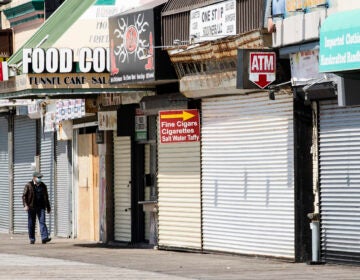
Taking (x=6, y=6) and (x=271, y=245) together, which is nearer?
(x=271, y=245)


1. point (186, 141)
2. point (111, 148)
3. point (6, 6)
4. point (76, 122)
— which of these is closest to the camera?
point (186, 141)

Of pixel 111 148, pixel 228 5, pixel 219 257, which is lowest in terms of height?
pixel 219 257

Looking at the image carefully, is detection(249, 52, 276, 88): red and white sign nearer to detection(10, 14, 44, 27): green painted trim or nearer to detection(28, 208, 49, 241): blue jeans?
detection(28, 208, 49, 241): blue jeans

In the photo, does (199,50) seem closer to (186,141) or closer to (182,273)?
(186,141)

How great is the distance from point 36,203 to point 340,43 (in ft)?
50.4

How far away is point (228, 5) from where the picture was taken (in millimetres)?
25578

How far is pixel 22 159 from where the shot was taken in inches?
1596

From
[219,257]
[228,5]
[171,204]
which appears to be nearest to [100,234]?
[171,204]

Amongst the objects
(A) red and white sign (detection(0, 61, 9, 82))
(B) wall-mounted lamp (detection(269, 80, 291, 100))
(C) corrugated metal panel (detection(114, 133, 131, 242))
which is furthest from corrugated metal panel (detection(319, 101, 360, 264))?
(A) red and white sign (detection(0, 61, 9, 82))

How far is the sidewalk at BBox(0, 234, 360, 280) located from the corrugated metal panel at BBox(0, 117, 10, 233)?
1082 cm

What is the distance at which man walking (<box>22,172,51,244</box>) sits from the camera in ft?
112

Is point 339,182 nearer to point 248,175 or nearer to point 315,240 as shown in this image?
point 315,240

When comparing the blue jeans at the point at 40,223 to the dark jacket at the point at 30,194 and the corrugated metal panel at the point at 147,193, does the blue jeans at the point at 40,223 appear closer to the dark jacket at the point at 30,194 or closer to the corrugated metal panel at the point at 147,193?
the dark jacket at the point at 30,194

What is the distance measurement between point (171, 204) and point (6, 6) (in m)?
11.6
